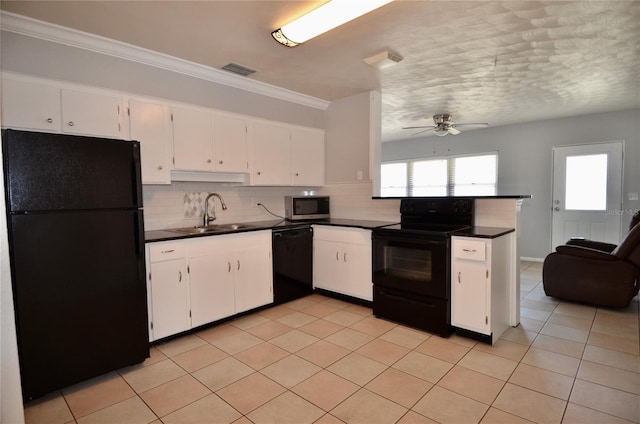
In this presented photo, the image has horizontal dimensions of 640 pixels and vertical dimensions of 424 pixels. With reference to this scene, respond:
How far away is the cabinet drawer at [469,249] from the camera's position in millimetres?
2738

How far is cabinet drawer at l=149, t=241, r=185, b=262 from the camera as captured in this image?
106 inches

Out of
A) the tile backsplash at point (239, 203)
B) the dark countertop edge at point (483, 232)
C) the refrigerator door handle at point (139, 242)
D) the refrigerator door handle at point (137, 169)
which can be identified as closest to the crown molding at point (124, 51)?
the refrigerator door handle at point (137, 169)

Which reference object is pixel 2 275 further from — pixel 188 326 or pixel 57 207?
pixel 188 326

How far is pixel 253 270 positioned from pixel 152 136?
62.3 inches

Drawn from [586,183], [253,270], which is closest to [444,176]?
[586,183]

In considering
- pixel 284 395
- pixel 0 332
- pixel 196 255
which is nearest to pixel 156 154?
pixel 196 255

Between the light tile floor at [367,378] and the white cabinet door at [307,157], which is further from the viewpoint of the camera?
the white cabinet door at [307,157]

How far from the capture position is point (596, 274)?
359 centimetres

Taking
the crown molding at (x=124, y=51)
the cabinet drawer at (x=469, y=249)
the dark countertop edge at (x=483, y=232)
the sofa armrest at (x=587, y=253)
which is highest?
the crown molding at (x=124, y=51)

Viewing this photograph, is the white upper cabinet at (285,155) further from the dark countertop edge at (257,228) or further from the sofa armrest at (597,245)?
the sofa armrest at (597,245)

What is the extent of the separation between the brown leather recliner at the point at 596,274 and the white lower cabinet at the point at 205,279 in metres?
3.27

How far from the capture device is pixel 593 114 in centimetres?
545

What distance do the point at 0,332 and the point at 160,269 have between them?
1.49m

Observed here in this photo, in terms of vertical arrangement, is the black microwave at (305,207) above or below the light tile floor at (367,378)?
above
